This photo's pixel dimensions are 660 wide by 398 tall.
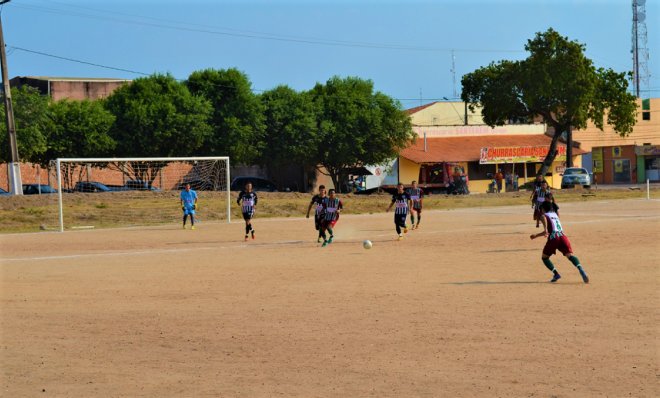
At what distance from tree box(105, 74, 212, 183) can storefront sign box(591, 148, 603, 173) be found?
152ft

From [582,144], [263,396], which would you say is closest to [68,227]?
[263,396]

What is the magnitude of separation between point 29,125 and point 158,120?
7.09 meters

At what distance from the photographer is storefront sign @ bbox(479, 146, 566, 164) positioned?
243 feet

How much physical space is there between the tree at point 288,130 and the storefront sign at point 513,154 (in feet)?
56.9

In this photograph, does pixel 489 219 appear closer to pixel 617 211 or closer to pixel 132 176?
pixel 617 211

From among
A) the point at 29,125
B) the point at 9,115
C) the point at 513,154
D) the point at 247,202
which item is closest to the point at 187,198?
the point at 247,202

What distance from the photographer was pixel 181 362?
36.3 feet

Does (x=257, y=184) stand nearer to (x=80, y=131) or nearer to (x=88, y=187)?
(x=80, y=131)

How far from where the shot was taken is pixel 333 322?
1374cm

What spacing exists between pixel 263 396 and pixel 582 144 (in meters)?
82.9

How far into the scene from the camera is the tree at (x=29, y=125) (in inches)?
2061

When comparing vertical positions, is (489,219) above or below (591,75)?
below

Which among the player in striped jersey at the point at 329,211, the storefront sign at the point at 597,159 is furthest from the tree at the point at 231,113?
the storefront sign at the point at 597,159

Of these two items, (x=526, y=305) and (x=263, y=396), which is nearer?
(x=263, y=396)
